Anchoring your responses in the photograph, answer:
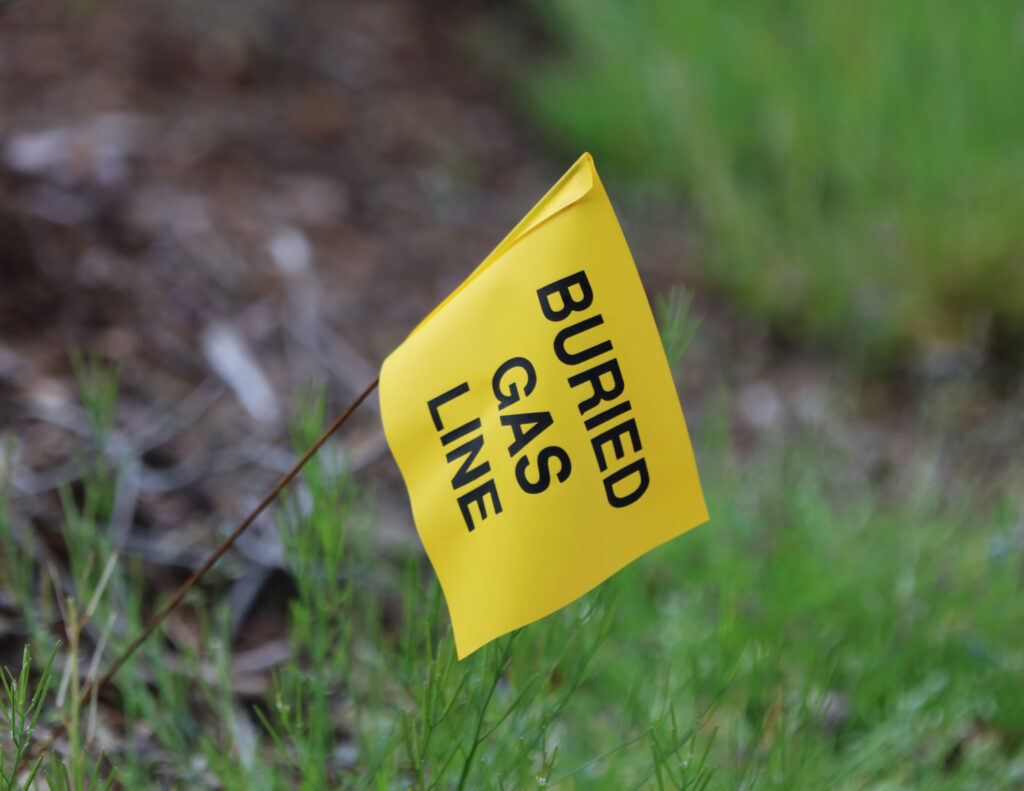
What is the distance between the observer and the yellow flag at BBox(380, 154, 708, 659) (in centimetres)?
65

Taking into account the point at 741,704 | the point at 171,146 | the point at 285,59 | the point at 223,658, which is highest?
the point at 285,59

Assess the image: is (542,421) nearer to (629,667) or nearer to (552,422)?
(552,422)

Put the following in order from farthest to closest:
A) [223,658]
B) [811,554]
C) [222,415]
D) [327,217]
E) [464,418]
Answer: [327,217]
[222,415]
[811,554]
[223,658]
[464,418]

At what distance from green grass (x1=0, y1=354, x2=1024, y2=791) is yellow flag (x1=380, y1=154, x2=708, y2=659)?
0.29 ft

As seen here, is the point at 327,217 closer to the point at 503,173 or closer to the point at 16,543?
the point at 503,173

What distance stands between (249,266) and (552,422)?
1.55 metres

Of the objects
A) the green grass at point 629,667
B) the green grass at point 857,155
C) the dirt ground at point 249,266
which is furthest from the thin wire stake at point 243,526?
the green grass at point 857,155

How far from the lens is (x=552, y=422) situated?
2.14 ft

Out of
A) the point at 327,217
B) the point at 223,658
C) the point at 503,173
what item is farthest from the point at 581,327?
the point at 503,173

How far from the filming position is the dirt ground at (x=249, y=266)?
143 centimetres

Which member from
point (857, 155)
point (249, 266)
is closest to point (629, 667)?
point (249, 266)

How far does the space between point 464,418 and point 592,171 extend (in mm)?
203

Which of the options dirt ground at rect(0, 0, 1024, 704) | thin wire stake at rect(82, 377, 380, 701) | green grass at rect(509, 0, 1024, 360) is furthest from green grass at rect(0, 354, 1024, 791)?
green grass at rect(509, 0, 1024, 360)

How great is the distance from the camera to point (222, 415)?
1.61 m
